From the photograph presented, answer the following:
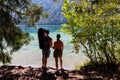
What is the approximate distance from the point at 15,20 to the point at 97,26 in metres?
4.39

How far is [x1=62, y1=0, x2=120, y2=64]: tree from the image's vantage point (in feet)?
49.0

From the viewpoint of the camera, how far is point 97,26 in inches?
589

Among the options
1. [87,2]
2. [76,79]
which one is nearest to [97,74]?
[76,79]

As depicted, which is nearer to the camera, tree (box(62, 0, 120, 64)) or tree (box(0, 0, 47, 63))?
tree (box(62, 0, 120, 64))

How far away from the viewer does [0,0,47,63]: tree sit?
1662 centimetres

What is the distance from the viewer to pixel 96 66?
15773mm

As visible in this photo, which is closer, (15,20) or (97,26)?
(97,26)

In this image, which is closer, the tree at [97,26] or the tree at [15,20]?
the tree at [97,26]

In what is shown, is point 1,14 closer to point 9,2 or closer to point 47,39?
point 9,2

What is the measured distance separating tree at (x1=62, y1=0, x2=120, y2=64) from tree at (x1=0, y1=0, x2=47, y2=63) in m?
2.18

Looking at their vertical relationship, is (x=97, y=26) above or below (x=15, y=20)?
below

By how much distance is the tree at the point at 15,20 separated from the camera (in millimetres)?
16625

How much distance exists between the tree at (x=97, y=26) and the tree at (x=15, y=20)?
7.17ft

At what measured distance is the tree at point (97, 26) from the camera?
588 inches
